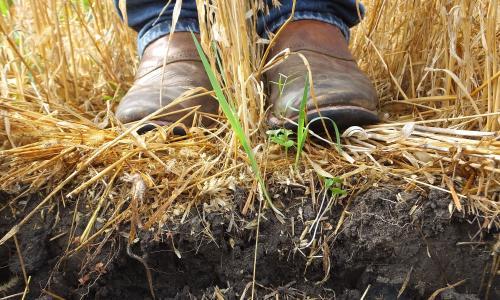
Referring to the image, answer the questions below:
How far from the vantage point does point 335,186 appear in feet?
3.31

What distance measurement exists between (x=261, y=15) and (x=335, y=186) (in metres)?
0.51

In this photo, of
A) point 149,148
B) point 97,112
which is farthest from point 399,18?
point 97,112

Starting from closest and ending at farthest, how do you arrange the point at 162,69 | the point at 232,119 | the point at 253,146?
the point at 232,119 → the point at 253,146 → the point at 162,69

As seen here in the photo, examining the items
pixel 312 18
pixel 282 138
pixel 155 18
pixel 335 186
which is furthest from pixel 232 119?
pixel 155 18

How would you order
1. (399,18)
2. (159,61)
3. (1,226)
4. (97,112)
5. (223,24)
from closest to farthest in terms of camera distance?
(223,24)
(1,226)
(159,61)
(399,18)
(97,112)

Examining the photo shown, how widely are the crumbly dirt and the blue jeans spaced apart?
0.47 m

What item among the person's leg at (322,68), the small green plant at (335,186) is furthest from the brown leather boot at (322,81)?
the small green plant at (335,186)

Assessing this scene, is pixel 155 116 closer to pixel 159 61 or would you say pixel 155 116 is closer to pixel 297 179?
pixel 159 61

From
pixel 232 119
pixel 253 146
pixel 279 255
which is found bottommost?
pixel 279 255

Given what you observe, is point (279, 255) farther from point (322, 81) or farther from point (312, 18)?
point (312, 18)

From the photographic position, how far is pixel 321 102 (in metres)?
1.10

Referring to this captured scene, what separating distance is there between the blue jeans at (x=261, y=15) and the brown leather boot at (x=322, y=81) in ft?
0.12

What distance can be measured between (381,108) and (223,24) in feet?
1.91

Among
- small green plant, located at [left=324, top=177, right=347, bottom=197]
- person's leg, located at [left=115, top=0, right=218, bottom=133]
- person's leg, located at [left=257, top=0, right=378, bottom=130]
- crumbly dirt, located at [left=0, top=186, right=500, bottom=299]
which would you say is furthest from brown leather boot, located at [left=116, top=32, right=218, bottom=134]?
small green plant, located at [left=324, top=177, right=347, bottom=197]
